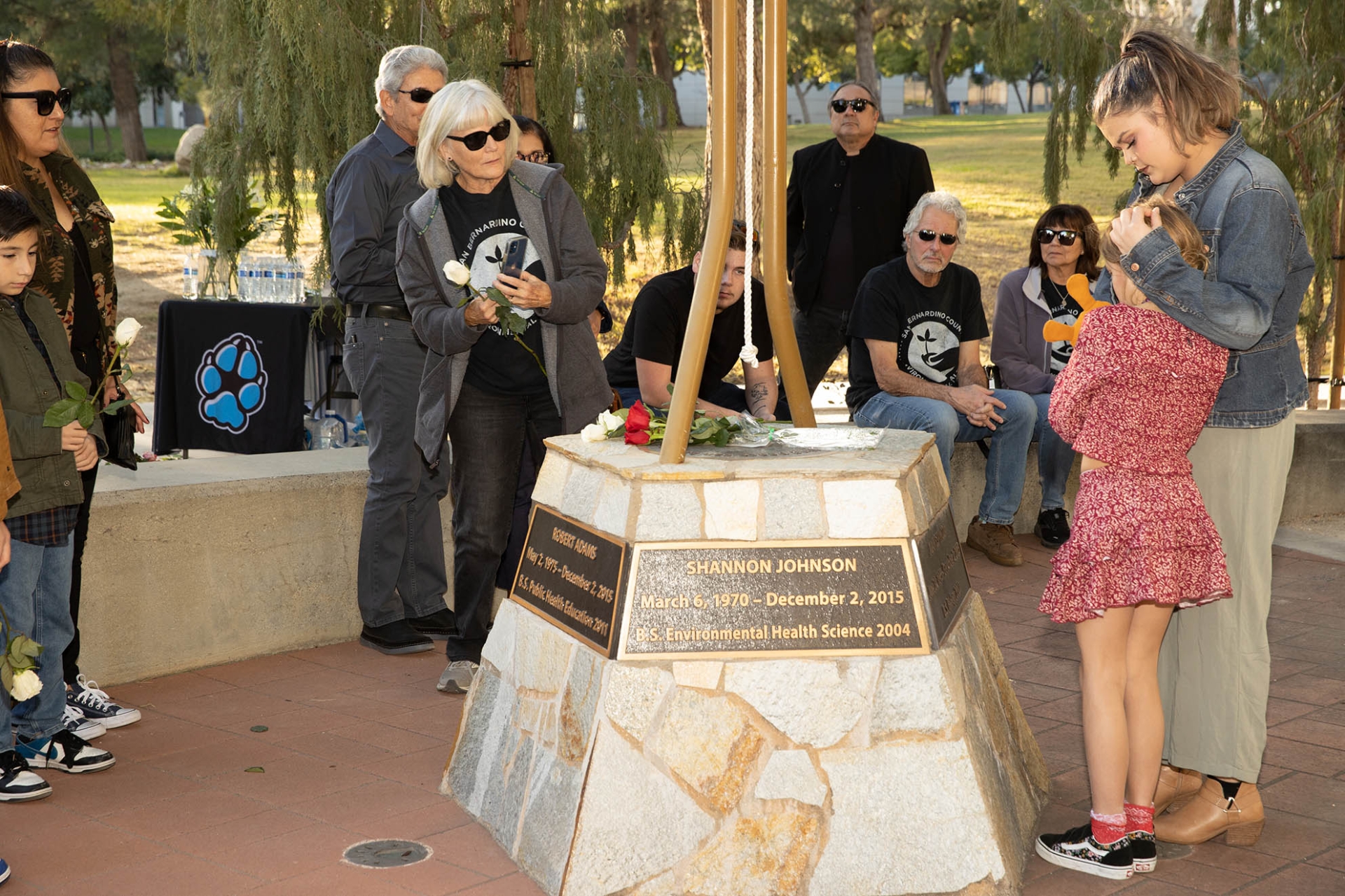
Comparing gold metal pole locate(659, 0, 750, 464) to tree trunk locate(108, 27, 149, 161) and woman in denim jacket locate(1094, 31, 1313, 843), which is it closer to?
woman in denim jacket locate(1094, 31, 1313, 843)

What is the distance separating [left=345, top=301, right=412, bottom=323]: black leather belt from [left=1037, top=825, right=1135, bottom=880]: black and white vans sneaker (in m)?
2.71

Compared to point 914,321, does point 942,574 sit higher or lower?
lower

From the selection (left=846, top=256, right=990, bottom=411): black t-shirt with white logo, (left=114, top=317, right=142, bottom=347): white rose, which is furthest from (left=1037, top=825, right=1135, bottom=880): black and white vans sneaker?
(left=846, top=256, right=990, bottom=411): black t-shirt with white logo

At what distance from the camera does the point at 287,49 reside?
6.48 m

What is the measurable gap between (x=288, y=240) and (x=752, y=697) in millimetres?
5031

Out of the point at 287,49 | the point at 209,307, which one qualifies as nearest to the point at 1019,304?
the point at 287,49

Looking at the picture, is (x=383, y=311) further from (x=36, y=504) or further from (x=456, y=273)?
(x=36, y=504)

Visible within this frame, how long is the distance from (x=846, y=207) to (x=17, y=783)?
4332mm

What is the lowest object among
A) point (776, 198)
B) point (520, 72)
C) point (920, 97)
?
point (776, 198)

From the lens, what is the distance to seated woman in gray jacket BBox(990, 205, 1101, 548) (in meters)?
6.47

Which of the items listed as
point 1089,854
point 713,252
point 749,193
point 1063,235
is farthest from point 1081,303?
point 1063,235

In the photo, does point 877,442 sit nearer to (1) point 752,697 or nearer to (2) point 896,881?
(1) point 752,697

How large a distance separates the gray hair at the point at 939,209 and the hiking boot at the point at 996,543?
51.5 inches

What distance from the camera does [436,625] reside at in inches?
201
